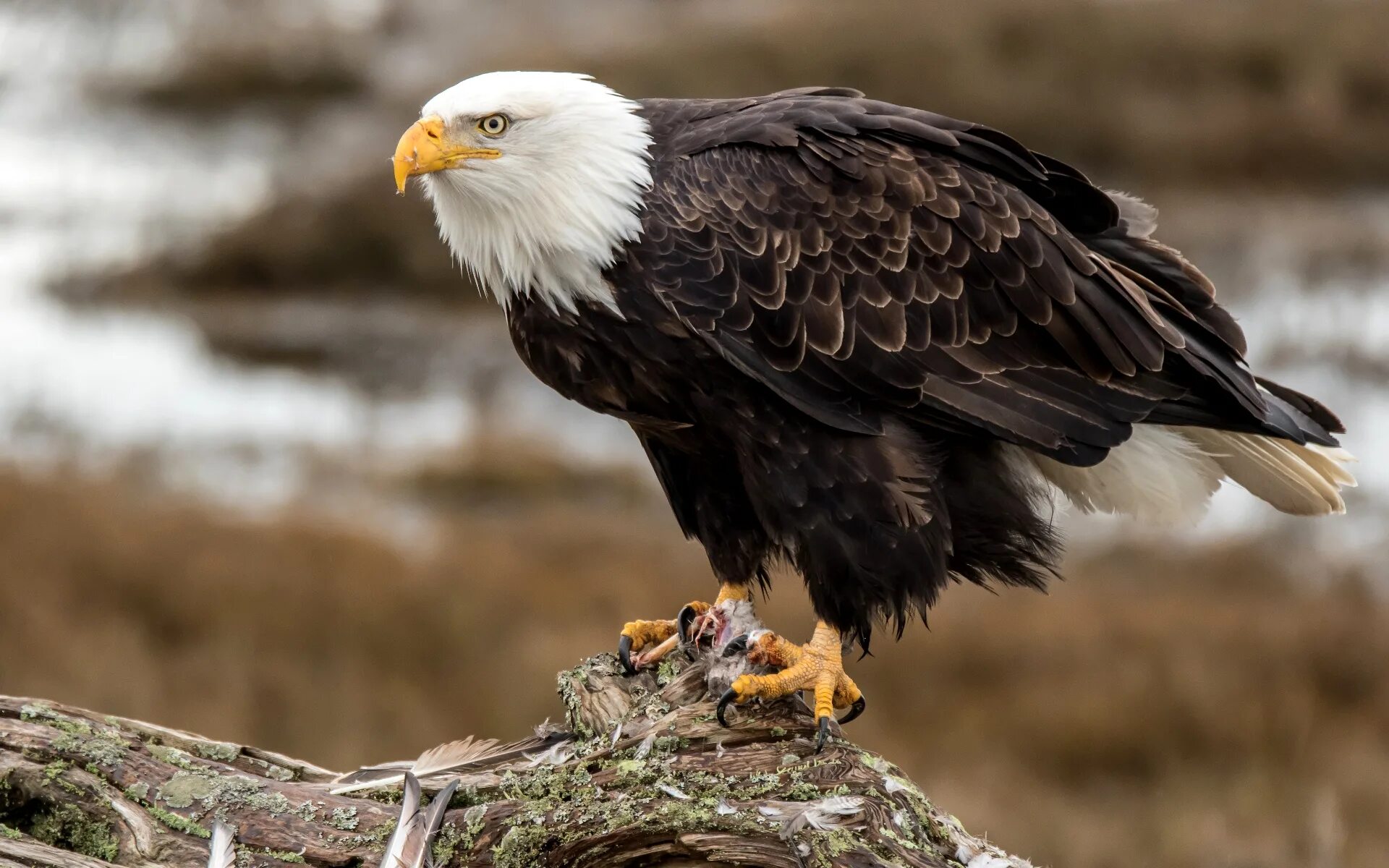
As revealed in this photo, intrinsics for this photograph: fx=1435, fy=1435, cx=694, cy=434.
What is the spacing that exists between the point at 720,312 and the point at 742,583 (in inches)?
45.1

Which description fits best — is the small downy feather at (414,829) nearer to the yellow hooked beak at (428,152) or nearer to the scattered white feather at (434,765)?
the scattered white feather at (434,765)

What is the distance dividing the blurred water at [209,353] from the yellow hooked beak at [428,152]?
8756 mm

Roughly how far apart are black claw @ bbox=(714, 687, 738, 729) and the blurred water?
9246 millimetres

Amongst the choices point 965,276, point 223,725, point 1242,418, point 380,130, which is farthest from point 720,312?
point 380,130

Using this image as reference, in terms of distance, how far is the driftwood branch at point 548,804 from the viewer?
3.84 meters

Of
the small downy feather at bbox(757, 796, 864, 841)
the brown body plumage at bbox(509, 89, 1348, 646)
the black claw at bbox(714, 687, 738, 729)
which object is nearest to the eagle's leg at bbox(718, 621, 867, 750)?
the black claw at bbox(714, 687, 738, 729)

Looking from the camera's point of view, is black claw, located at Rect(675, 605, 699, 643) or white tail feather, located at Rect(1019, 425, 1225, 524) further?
white tail feather, located at Rect(1019, 425, 1225, 524)

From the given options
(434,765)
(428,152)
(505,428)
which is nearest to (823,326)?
(428,152)

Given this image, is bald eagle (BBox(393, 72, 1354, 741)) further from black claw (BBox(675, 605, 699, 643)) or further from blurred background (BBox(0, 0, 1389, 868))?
blurred background (BBox(0, 0, 1389, 868))

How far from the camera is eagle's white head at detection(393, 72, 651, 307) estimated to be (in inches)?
170

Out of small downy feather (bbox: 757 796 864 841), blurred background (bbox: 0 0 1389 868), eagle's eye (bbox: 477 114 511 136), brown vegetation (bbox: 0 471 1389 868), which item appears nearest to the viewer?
small downy feather (bbox: 757 796 864 841)

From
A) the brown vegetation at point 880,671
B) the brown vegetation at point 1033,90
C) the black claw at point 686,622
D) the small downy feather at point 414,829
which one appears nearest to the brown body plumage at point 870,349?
the black claw at point 686,622

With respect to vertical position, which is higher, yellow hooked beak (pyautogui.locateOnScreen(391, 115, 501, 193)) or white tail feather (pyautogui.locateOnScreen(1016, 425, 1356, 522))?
yellow hooked beak (pyautogui.locateOnScreen(391, 115, 501, 193))

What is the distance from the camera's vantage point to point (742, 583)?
4984 mm
